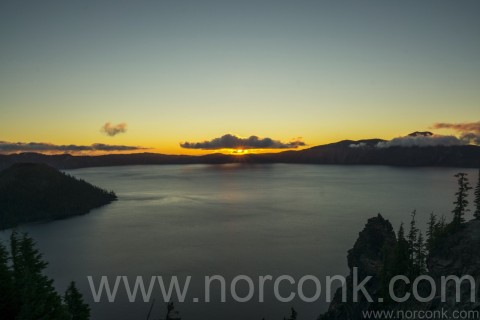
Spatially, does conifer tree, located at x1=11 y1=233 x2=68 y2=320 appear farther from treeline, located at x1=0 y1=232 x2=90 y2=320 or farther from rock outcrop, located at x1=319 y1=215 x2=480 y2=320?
rock outcrop, located at x1=319 y1=215 x2=480 y2=320

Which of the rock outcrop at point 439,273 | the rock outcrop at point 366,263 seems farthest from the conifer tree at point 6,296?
the rock outcrop at point 366,263

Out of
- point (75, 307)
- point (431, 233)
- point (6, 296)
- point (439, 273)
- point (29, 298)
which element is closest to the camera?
point (29, 298)

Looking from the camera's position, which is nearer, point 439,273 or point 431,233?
point 439,273

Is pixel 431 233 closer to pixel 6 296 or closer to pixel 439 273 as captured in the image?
pixel 439 273

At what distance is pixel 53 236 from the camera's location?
181m

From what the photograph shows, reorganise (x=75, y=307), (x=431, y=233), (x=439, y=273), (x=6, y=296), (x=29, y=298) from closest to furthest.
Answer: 1. (x=29, y=298)
2. (x=6, y=296)
3. (x=75, y=307)
4. (x=439, y=273)
5. (x=431, y=233)

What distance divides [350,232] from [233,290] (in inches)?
3456

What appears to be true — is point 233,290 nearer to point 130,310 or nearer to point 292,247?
point 130,310

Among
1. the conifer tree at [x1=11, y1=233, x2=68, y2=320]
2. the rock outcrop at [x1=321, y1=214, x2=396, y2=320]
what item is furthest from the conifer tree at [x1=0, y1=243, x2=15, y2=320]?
the rock outcrop at [x1=321, y1=214, x2=396, y2=320]

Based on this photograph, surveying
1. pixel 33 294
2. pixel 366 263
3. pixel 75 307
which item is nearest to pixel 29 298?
pixel 33 294

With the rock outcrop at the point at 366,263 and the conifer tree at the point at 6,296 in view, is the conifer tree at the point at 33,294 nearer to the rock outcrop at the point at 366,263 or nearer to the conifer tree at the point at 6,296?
the conifer tree at the point at 6,296

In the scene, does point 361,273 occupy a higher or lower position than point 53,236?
higher

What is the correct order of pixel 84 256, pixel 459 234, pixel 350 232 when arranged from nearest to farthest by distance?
pixel 459 234 < pixel 84 256 < pixel 350 232

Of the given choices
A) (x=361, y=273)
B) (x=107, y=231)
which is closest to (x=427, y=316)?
(x=361, y=273)
